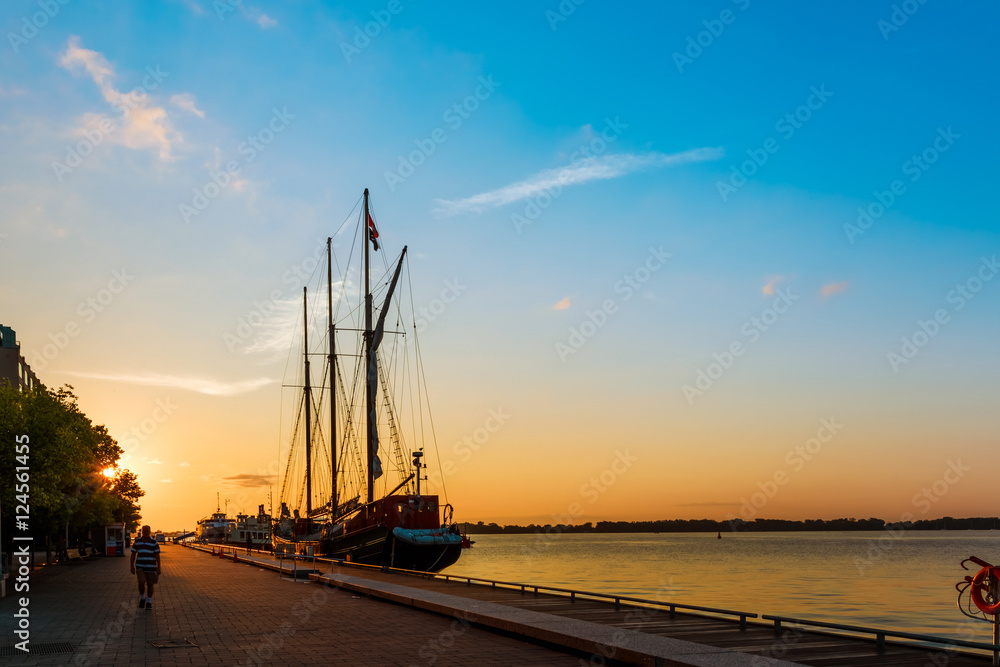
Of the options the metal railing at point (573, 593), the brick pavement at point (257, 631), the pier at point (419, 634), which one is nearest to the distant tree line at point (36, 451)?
the brick pavement at point (257, 631)

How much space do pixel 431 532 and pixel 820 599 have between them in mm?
28431

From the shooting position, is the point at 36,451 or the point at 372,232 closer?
the point at 36,451

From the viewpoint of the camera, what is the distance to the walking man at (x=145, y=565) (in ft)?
70.4

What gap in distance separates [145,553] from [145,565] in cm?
32

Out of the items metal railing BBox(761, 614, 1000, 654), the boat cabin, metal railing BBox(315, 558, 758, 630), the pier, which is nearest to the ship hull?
the boat cabin

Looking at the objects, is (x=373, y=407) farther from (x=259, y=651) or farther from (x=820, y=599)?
(x=259, y=651)

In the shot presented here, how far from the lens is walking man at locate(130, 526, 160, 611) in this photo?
21.5 meters

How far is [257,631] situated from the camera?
56.3ft

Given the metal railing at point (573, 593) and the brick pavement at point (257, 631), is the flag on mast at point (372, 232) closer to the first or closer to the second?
the metal railing at point (573, 593)

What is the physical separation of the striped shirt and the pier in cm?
116

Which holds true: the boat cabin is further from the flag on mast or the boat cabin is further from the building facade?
the building facade

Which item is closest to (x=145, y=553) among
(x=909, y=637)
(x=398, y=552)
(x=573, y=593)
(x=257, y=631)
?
(x=257, y=631)

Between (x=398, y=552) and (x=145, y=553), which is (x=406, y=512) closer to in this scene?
(x=398, y=552)

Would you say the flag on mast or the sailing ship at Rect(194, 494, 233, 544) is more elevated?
the flag on mast
